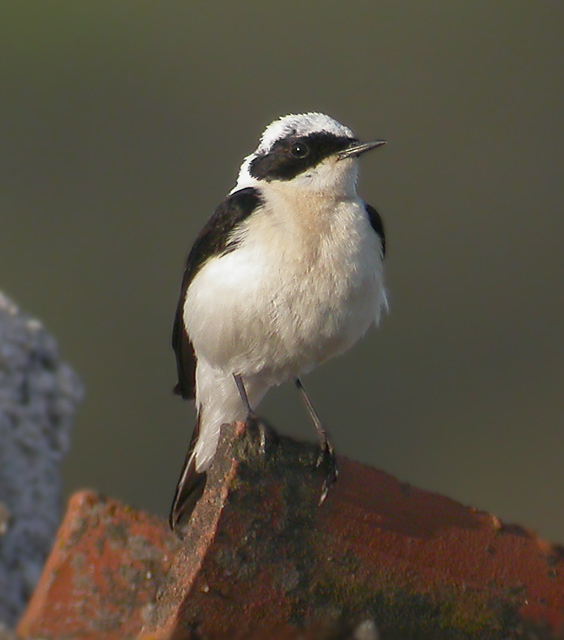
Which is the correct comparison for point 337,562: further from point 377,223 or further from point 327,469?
point 377,223

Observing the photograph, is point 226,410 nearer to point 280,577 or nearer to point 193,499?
point 193,499

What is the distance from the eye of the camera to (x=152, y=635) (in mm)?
2848

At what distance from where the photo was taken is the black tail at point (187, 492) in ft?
12.7

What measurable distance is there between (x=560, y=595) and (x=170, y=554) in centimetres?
107

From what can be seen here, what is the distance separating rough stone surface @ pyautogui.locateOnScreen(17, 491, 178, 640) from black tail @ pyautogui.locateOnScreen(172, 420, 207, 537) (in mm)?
169

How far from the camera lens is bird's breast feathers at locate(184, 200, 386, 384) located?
4.07 m

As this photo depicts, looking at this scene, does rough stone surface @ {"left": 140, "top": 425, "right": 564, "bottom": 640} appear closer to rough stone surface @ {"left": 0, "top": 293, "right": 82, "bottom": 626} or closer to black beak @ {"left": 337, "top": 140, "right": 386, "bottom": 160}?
rough stone surface @ {"left": 0, "top": 293, "right": 82, "bottom": 626}

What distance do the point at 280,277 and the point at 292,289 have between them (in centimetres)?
5

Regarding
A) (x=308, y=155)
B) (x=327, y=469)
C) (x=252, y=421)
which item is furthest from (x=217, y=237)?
(x=327, y=469)

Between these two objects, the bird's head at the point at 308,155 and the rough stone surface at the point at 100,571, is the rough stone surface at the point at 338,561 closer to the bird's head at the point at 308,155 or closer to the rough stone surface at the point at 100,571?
the rough stone surface at the point at 100,571

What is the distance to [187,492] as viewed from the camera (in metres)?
4.12

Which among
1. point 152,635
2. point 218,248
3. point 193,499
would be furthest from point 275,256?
point 152,635

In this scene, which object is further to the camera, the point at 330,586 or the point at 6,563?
the point at 6,563

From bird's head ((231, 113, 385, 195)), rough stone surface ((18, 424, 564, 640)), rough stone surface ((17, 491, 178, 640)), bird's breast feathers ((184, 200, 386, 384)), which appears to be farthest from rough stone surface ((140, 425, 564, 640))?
bird's head ((231, 113, 385, 195))
